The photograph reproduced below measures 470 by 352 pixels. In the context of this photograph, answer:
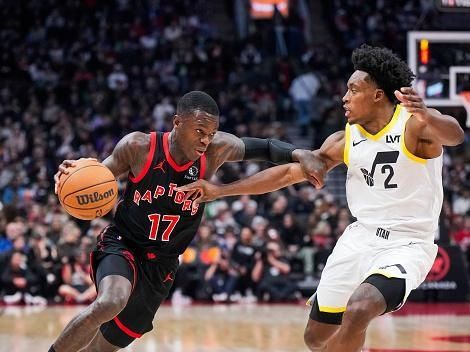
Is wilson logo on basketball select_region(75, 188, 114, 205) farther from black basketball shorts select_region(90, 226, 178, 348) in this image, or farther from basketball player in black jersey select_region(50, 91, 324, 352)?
black basketball shorts select_region(90, 226, 178, 348)

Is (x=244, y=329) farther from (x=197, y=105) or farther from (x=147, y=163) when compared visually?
(x=197, y=105)

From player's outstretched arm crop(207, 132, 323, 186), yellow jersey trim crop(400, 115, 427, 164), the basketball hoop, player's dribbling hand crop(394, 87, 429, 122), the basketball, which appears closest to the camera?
player's dribbling hand crop(394, 87, 429, 122)

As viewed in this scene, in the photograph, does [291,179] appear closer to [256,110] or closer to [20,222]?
[20,222]

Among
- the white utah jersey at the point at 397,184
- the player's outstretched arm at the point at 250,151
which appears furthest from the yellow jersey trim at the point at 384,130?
the player's outstretched arm at the point at 250,151

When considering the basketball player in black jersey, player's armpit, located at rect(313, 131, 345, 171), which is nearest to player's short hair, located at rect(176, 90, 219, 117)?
the basketball player in black jersey

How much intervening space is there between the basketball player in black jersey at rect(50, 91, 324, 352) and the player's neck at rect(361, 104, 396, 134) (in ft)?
1.70

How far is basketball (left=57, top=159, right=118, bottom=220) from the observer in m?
5.84

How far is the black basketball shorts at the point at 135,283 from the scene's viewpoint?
604 centimetres

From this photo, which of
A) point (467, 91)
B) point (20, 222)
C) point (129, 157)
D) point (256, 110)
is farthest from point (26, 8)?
point (129, 157)

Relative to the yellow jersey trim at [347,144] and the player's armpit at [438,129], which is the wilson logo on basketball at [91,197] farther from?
the player's armpit at [438,129]

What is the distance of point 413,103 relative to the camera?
5.15 m

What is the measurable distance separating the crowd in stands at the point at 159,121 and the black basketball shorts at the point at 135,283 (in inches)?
305

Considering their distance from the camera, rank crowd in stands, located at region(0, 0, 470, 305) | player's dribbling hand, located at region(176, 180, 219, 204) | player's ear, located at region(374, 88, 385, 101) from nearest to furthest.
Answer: player's ear, located at region(374, 88, 385, 101), player's dribbling hand, located at region(176, 180, 219, 204), crowd in stands, located at region(0, 0, 470, 305)

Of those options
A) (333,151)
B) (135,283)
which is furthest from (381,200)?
(135,283)
